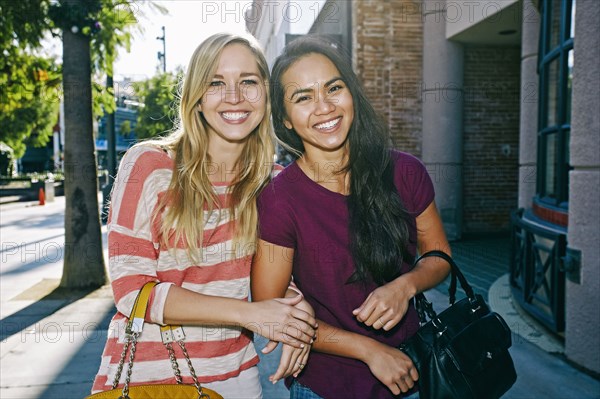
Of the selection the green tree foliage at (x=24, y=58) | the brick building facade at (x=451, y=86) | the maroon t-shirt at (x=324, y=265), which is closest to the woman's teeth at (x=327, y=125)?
the maroon t-shirt at (x=324, y=265)

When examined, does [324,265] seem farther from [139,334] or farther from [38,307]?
[38,307]

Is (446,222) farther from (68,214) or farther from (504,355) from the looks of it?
(504,355)

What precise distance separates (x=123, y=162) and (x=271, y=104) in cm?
69

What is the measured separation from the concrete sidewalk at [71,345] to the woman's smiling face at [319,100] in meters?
2.60

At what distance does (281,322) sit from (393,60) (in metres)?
9.86

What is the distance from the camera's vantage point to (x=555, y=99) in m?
5.75

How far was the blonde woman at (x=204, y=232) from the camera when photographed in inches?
69.4

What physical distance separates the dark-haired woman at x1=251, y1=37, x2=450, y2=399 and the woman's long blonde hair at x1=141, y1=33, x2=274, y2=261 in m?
0.07

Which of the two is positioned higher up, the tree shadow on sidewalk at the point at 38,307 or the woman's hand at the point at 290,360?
the woman's hand at the point at 290,360

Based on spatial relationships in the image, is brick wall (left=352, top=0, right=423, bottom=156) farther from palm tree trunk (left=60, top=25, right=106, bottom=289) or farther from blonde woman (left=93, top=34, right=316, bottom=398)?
blonde woman (left=93, top=34, right=316, bottom=398)

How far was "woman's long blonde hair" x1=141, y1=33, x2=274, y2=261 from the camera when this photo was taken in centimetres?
185

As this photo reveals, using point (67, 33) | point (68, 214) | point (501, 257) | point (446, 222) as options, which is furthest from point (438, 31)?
point (68, 214)

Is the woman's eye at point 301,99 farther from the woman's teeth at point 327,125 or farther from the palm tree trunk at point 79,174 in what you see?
the palm tree trunk at point 79,174

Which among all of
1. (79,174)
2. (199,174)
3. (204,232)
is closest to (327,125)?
(199,174)
